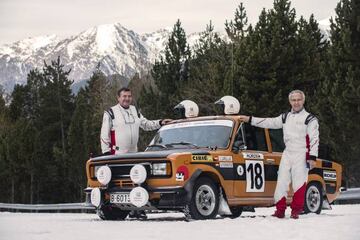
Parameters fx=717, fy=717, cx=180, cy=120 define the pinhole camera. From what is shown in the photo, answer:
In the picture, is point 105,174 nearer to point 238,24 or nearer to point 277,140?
point 277,140

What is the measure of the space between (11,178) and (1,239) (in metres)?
57.9

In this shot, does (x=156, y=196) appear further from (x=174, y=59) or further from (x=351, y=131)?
(x=174, y=59)

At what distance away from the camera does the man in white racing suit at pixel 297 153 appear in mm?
10281

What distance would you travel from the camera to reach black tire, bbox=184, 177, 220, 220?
9438mm

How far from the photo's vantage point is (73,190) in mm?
64438

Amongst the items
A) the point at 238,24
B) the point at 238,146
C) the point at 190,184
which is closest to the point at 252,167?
the point at 238,146

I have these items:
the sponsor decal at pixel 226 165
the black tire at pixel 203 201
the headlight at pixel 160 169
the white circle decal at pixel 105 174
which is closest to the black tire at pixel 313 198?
the sponsor decal at pixel 226 165

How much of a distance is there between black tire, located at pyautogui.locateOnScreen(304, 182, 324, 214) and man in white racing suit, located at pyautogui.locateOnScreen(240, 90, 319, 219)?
91 cm

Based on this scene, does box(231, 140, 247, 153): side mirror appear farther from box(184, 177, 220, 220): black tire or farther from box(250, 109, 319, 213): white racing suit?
box(184, 177, 220, 220): black tire

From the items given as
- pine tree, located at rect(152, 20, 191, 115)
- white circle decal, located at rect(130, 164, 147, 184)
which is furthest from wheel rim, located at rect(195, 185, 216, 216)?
pine tree, located at rect(152, 20, 191, 115)

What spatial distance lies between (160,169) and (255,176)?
1782 millimetres

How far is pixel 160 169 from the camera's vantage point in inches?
380

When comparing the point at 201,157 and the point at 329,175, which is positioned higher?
the point at 201,157

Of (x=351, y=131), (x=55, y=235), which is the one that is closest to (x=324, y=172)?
(x=55, y=235)
